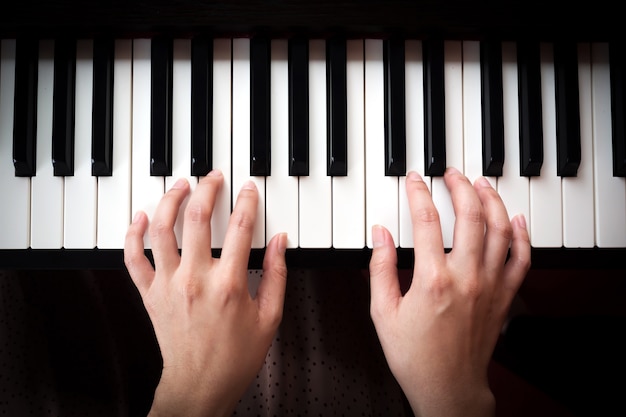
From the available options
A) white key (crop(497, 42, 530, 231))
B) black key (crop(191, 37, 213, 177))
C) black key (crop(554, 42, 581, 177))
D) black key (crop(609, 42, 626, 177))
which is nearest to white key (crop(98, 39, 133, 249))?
black key (crop(191, 37, 213, 177))

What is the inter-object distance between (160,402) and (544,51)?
1.01 metres

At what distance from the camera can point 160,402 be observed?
716 millimetres

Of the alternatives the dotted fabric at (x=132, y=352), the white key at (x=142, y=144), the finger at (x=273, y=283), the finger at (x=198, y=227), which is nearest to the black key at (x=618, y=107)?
the dotted fabric at (x=132, y=352)

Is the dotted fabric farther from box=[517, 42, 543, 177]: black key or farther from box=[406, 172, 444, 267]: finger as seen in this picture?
box=[517, 42, 543, 177]: black key

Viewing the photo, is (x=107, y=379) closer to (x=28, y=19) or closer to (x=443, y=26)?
(x=28, y=19)

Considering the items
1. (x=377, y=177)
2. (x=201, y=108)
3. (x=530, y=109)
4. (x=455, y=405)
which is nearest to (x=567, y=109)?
(x=530, y=109)

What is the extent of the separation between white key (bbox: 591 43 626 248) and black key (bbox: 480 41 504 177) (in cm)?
20

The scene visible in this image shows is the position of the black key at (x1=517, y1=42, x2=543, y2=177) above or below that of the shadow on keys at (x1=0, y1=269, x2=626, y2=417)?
above

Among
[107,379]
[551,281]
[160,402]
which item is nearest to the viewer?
[160,402]

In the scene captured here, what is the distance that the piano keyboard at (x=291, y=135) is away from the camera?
29.5 inches

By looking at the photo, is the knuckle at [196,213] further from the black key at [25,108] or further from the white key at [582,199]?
the white key at [582,199]

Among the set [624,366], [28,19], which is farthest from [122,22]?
[624,366]

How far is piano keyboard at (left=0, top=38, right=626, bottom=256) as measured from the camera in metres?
0.75

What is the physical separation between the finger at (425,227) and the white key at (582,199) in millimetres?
285
